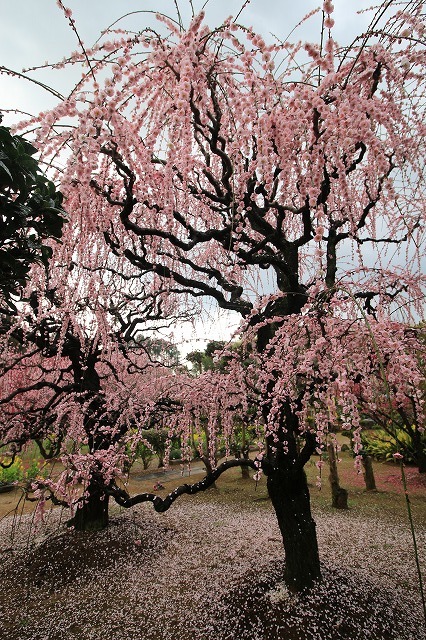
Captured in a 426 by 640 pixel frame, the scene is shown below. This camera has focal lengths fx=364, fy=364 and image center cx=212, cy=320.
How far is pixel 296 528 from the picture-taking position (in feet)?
Result: 12.8

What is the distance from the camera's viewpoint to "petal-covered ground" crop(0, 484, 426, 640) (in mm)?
3615

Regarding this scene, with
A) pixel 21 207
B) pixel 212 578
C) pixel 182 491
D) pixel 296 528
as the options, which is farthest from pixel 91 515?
pixel 21 207

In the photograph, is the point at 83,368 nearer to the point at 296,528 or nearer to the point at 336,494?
the point at 296,528

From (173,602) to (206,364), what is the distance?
35.8 ft

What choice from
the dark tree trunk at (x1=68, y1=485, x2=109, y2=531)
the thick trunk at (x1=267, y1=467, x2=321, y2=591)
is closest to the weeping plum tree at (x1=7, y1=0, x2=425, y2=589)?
the thick trunk at (x1=267, y1=467, x2=321, y2=591)

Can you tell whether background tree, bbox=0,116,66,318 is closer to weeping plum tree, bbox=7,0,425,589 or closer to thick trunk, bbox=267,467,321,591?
weeping plum tree, bbox=7,0,425,589

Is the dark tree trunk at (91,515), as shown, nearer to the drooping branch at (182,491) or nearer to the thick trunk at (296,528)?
the drooping branch at (182,491)

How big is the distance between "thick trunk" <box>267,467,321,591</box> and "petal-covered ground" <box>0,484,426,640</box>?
0.17 meters

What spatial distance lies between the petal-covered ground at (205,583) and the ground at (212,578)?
15 mm

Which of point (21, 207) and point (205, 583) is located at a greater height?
point (21, 207)

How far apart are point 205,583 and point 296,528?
1.98 m

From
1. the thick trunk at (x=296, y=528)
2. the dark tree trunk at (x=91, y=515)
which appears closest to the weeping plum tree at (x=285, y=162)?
the thick trunk at (x=296, y=528)

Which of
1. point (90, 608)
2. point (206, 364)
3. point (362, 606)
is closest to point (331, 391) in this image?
point (362, 606)

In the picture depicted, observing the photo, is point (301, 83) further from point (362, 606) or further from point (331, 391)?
point (362, 606)
